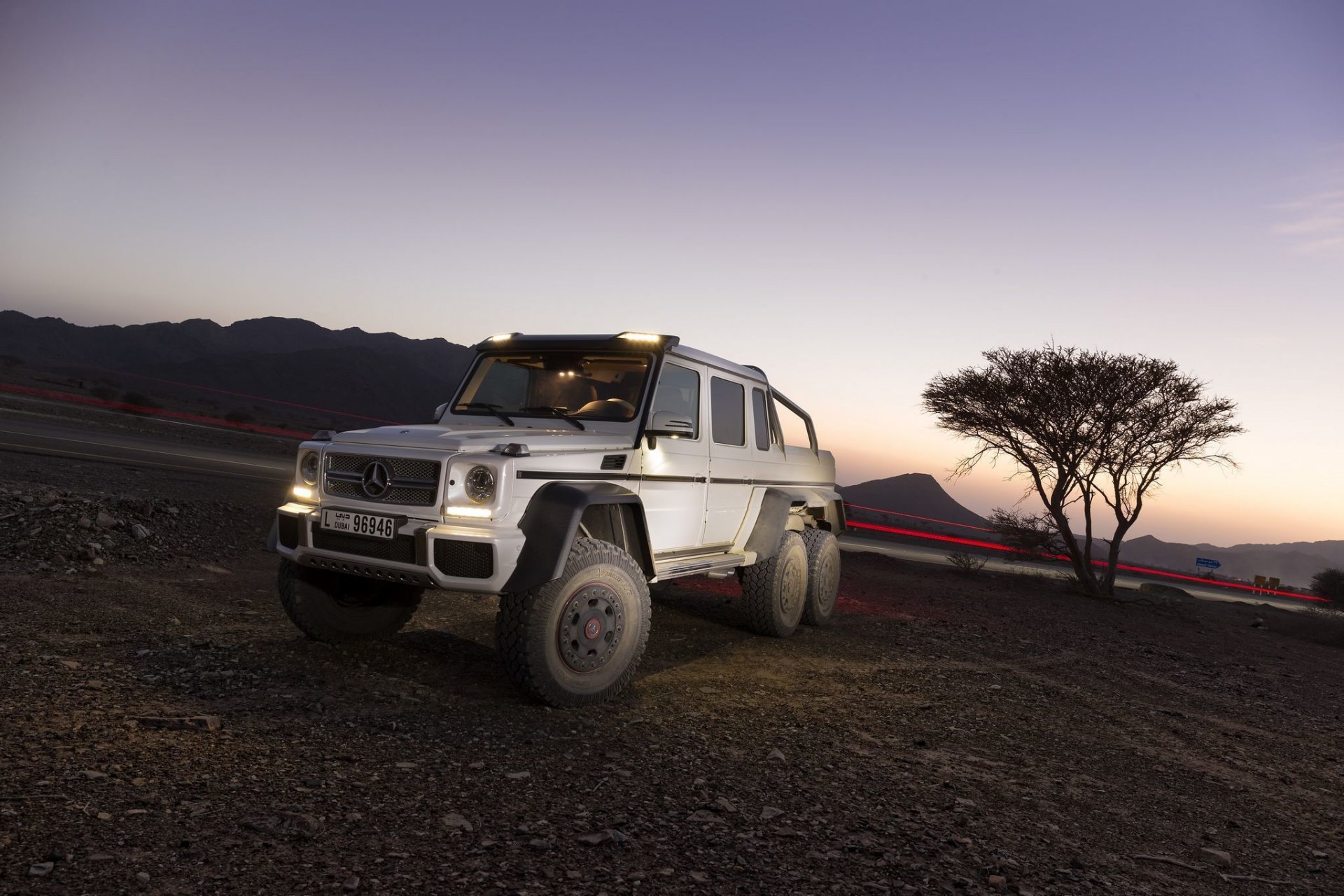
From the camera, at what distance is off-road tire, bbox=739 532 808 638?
7.30 metres

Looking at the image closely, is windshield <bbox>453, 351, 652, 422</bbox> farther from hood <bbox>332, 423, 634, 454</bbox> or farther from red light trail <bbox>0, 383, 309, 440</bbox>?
red light trail <bbox>0, 383, 309, 440</bbox>

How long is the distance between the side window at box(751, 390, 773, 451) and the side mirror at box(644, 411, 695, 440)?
170 centimetres

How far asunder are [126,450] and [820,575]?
17.0m

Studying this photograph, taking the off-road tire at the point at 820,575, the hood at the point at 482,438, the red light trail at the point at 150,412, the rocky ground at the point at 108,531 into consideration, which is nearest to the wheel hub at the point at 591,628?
the hood at the point at 482,438

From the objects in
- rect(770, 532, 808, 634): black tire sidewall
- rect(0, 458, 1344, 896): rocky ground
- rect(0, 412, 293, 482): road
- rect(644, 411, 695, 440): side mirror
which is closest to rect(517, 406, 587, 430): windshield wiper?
rect(644, 411, 695, 440): side mirror

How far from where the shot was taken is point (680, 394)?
6.14 m

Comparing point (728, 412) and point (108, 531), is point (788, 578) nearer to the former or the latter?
point (728, 412)

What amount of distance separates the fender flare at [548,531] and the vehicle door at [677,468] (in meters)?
0.79

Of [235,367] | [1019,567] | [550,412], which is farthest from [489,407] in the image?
[235,367]

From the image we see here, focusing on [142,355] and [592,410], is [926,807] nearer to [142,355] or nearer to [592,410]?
[592,410]

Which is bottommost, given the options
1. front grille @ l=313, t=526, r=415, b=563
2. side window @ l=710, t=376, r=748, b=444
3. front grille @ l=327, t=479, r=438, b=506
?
front grille @ l=313, t=526, r=415, b=563

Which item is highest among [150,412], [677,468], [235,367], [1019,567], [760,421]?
[235,367]

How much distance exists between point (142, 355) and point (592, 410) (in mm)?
192002

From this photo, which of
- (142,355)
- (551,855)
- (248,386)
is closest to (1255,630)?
(551,855)
